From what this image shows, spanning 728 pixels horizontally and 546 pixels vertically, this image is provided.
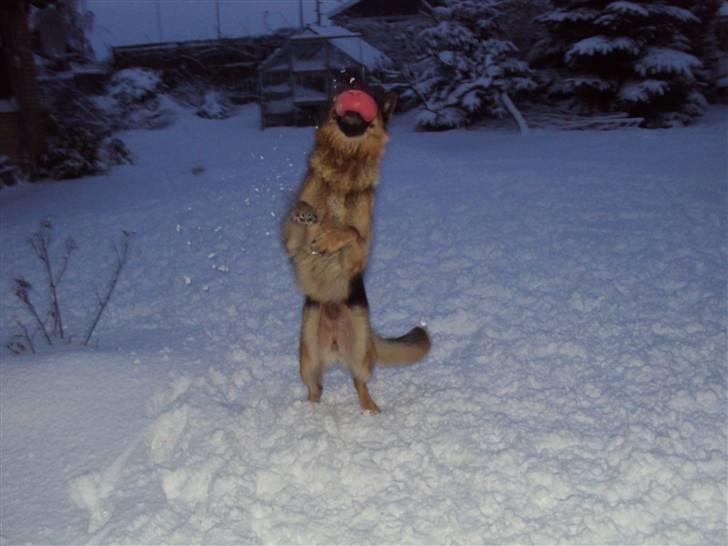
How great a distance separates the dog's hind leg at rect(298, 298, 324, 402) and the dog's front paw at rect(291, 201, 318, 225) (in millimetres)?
548

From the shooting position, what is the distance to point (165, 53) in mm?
21359

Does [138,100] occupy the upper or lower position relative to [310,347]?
lower

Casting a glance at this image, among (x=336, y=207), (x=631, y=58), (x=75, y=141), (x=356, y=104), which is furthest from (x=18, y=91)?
(x=631, y=58)

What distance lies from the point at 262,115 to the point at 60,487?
1388 centimetres

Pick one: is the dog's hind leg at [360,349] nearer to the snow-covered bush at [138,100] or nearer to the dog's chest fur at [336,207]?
the dog's chest fur at [336,207]

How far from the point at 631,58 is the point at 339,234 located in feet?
45.3

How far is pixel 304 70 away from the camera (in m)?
16.0

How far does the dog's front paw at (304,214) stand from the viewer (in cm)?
333

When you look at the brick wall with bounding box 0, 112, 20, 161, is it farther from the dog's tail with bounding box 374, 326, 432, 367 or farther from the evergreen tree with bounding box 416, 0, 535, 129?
the dog's tail with bounding box 374, 326, 432, 367

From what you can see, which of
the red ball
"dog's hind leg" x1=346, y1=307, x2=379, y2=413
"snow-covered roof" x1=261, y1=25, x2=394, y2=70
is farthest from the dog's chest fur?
"snow-covered roof" x1=261, y1=25, x2=394, y2=70

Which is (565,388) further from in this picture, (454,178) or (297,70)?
(297,70)

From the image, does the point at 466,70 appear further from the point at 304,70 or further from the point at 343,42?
the point at 304,70

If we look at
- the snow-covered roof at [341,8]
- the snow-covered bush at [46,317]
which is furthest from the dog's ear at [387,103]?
the snow-covered roof at [341,8]

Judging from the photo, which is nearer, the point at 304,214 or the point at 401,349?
the point at 304,214
